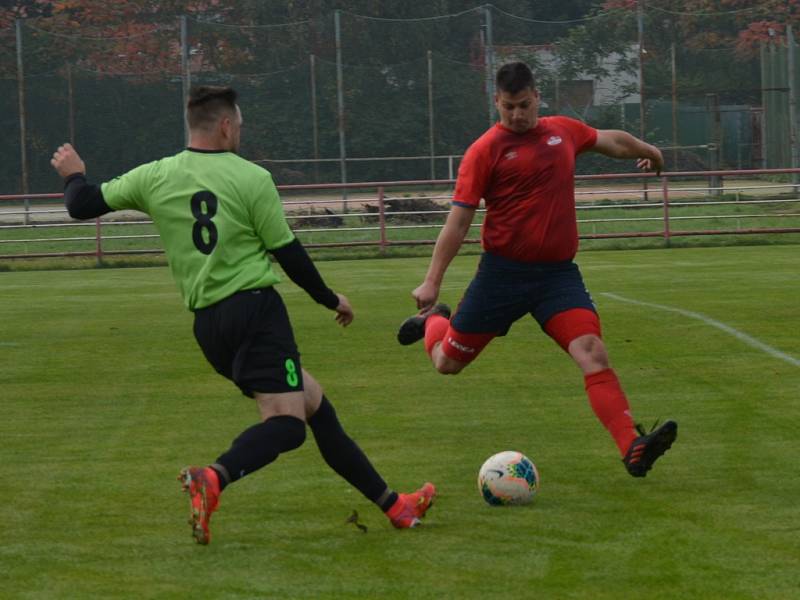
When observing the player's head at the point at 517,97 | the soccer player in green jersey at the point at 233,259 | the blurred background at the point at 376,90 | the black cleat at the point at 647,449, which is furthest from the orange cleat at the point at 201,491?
the blurred background at the point at 376,90

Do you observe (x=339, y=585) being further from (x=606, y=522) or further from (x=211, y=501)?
(x=606, y=522)

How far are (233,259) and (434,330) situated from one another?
2.75 m

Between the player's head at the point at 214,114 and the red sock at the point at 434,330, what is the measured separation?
8.97 ft

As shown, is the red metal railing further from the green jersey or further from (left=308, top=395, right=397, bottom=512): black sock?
the green jersey

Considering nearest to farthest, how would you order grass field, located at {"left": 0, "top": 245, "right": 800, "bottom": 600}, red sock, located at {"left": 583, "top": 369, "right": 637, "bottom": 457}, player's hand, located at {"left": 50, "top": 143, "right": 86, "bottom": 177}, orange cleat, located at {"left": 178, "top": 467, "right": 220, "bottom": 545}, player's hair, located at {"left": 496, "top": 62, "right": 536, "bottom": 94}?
grass field, located at {"left": 0, "top": 245, "right": 800, "bottom": 600}, orange cleat, located at {"left": 178, "top": 467, "right": 220, "bottom": 545}, player's hand, located at {"left": 50, "top": 143, "right": 86, "bottom": 177}, red sock, located at {"left": 583, "top": 369, "right": 637, "bottom": 457}, player's hair, located at {"left": 496, "top": 62, "right": 536, "bottom": 94}

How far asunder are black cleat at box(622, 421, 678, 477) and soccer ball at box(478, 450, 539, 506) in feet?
1.46

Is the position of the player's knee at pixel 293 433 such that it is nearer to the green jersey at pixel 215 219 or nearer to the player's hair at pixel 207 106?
the green jersey at pixel 215 219

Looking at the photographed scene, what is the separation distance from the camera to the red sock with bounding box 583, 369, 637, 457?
24.4ft

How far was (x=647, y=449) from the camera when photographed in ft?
23.5

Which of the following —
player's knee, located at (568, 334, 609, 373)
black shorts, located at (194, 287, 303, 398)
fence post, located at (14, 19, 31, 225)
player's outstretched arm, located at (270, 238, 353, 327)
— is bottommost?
player's knee, located at (568, 334, 609, 373)

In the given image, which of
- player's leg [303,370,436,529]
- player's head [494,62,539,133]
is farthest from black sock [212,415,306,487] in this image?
player's head [494,62,539,133]

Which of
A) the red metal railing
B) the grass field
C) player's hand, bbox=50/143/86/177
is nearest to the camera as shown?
the grass field

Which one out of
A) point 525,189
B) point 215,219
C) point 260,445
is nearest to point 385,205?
point 525,189

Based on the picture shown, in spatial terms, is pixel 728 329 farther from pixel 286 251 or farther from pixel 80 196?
pixel 80 196
